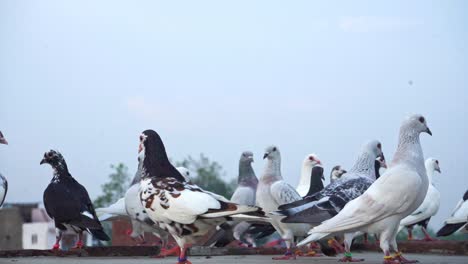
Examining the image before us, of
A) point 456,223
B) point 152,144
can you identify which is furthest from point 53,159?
point 456,223

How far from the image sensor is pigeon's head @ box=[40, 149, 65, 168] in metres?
14.1

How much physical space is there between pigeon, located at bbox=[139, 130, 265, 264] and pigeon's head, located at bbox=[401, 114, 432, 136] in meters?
2.00

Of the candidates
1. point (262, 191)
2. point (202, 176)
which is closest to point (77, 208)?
point (262, 191)

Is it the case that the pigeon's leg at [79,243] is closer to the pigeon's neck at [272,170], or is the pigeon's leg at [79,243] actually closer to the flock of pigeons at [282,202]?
the flock of pigeons at [282,202]

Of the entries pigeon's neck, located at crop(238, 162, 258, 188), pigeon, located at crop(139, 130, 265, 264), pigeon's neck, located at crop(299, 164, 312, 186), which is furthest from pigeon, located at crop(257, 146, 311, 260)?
pigeon's neck, located at crop(238, 162, 258, 188)

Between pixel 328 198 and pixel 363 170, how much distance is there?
169 cm

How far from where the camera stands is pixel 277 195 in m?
12.7

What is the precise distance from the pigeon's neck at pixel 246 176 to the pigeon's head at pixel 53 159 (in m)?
4.16

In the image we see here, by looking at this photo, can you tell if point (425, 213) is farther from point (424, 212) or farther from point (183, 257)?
point (183, 257)

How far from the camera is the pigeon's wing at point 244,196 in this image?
644 inches

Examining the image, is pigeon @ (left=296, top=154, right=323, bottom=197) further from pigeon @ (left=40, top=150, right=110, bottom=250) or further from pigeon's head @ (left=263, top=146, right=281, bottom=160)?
pigeon @ (left=40, top=150, right=110, bottom=250)

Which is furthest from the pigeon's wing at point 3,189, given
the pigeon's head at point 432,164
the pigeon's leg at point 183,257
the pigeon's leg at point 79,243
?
the pigeon's head at point 432,164

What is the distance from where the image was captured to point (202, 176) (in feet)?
217

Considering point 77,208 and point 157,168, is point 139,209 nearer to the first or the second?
point 77,208
